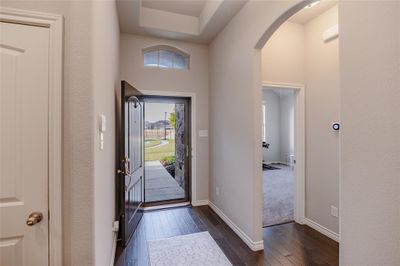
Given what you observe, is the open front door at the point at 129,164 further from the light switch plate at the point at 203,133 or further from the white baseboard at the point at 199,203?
the light switch plate at the point at 203,133

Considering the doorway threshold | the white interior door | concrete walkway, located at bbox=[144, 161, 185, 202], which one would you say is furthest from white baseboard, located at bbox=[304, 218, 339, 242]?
the white interior door

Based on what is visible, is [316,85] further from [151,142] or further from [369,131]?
[151,142]

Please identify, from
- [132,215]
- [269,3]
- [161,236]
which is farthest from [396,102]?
[132,215]

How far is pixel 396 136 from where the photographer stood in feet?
3.54

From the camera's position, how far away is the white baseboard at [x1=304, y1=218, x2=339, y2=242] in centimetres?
259

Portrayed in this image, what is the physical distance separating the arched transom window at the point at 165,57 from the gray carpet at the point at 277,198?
125 inches

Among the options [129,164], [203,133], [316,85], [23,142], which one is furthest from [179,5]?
[23,142]

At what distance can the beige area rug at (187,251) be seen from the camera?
84.8 inches

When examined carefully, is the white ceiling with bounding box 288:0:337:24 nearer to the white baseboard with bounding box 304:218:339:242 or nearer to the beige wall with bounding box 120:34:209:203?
the beige wall with bounding box 120:34:209:203

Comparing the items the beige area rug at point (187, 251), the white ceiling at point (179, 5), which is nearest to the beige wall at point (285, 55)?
the white ceiling at point (179, 5)

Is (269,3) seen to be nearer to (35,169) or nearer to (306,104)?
(306,104)

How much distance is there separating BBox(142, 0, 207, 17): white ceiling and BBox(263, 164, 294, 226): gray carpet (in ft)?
12.0

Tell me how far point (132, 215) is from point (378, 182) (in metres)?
2.80

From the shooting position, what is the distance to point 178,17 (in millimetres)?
3379
